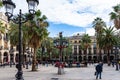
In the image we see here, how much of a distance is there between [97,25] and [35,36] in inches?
1692

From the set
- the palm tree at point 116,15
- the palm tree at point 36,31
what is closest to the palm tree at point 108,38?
the palm tree at point 116,15

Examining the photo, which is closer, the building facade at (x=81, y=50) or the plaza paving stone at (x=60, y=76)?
the plaza paving stone at (x=60, y=76)

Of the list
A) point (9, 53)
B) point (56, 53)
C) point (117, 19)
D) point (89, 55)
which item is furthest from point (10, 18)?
point (89, 55)

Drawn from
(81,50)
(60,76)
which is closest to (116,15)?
(60,76)

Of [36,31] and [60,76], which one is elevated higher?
[36,31]

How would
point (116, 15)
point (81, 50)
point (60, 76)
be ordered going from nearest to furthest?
point (60, 76) → point (116, 15) → point (81, 50)

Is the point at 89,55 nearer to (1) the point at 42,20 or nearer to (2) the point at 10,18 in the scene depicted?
(1) the point at 42,20

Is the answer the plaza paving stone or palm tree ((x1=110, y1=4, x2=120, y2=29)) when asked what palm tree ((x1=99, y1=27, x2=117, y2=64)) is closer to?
palm tree ((x1=110, y1=4, x2=120, y2=29))

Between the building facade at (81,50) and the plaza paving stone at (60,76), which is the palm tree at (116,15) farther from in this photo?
the building facade at (81,50)

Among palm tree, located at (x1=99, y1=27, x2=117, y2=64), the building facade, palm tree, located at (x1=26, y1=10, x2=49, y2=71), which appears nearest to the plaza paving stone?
palm tree, located at (x1=26, y1=10, x2=49, y2=71)

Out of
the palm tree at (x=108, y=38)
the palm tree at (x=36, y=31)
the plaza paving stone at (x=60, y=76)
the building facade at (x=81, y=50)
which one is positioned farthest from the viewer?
the building facade at (x=81, y=50)

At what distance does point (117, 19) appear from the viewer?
4900 centimetres

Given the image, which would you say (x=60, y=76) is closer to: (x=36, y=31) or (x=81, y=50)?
(x=36, y=31)

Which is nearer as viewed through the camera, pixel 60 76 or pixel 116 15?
pixel 60 76
